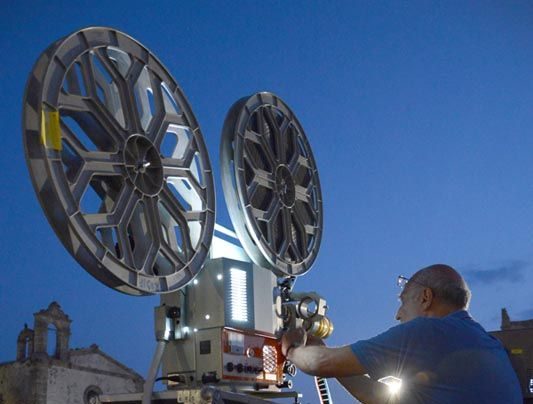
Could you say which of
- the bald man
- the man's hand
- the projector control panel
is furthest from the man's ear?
the projector control panel

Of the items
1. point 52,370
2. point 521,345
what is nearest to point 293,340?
point 521,345

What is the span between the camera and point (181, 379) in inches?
148

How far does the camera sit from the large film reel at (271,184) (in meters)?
4.41

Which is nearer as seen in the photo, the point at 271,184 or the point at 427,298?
the point at 427,298

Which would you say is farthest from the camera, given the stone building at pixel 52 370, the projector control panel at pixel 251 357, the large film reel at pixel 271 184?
the stone building at pixel 52 370

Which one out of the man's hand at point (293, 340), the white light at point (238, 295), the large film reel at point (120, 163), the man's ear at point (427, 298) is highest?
the large film reel at point (120, 163)

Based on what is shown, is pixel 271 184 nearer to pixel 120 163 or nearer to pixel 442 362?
pixel 120 163

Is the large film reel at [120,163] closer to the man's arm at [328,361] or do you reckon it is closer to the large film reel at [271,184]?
the large film reel at [271,184]

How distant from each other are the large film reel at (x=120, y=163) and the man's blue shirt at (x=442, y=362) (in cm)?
135

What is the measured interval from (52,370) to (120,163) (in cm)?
2567

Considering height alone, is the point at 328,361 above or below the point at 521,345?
below

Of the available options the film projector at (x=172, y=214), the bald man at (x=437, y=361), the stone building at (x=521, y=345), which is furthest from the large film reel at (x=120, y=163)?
the stone building at (x=521, y=345)

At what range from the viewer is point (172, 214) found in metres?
3.93

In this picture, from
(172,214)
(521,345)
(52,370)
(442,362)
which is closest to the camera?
(442,362)
